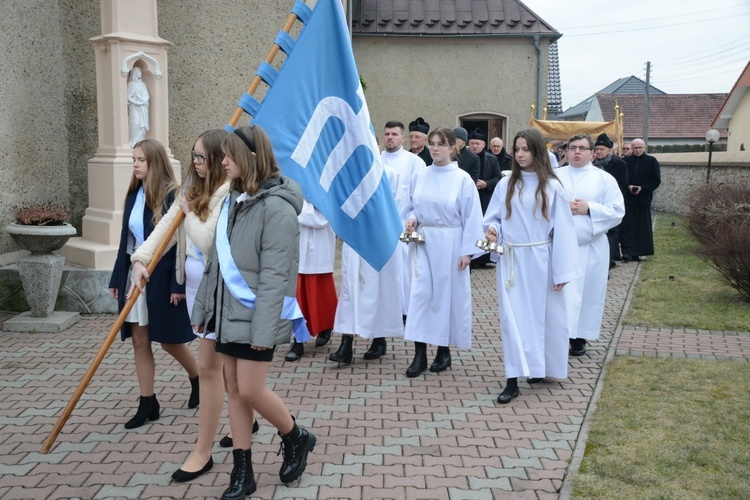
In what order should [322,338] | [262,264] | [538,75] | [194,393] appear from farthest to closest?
1. [538,75]
2. [322,338]
3. [194,393]
4. [262,264]

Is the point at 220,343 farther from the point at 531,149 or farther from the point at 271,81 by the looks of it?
the point at 531,149

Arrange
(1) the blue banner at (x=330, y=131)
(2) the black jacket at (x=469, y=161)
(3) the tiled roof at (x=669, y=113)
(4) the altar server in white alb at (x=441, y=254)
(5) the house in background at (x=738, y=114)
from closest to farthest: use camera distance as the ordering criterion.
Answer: (1) the blue banner at (x=330, y=131)
(4) the altar server in white alb at (x=441, y=254)
(2) the black jacket at (x=469, y=161)
(5) the house in background at (x=738, y=114)
(3) the tiled roof at (x=669, y=113)

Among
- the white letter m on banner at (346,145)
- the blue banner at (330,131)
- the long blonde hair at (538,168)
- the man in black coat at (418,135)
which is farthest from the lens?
the man in black coat at (418,135)

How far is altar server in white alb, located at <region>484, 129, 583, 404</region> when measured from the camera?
620 cm

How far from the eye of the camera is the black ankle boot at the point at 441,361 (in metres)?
6.92

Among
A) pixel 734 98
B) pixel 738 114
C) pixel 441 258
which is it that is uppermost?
pixel 734 98

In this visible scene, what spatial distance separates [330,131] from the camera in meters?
5.41

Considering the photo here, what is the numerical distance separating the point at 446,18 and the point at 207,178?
1896cm

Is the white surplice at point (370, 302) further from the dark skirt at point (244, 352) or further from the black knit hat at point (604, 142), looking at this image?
the black knit hat at point (604, 142)

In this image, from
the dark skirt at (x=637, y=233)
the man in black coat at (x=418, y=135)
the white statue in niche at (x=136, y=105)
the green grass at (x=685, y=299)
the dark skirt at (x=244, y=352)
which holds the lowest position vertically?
the green grass at (x=685, y=299)

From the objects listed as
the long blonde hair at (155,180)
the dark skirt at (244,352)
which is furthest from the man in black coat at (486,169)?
the dark skirt at (244,352)

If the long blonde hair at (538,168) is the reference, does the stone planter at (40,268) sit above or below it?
below

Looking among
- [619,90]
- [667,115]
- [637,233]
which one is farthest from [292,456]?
[619,90]

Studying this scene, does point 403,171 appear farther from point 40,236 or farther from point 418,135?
point 40,236
